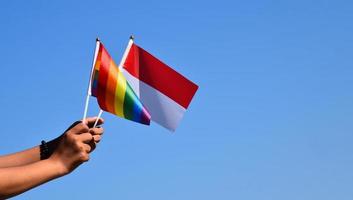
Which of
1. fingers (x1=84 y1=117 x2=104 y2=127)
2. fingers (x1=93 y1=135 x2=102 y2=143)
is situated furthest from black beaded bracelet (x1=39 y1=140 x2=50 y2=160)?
fingers (x1=93 y1=135 x2=102 y2=143)

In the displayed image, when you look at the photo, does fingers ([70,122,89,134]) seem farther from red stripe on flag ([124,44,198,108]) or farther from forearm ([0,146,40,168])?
red stripe on flag ([124,44,198,108])

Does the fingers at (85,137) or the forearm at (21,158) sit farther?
the forearm at (21,158)

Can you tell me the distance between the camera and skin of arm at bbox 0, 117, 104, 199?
495cm

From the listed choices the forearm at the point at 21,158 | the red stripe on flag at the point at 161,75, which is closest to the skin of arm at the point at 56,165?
the forearm at the point at 21,158

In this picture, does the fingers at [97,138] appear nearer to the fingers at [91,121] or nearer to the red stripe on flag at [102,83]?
the fingers at [91,121]

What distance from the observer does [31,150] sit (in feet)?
21.2

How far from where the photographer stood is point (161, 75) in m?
7.90

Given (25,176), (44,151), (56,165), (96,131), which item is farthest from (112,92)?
(25,176)

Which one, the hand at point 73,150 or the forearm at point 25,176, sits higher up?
the hand at point 73,150

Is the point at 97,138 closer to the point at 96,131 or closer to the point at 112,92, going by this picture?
the point at 96,131

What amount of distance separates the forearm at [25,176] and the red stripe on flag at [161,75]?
2.76 metres

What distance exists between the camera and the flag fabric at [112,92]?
6.85 meters

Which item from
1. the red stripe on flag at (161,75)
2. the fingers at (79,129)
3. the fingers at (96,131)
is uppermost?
the red stripe on flag at (161,75)

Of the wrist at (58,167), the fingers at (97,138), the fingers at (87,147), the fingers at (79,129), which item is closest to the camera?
the wrist at (58,167)
